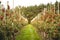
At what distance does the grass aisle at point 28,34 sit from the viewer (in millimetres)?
10461

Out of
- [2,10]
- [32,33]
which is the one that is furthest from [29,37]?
[2,10]

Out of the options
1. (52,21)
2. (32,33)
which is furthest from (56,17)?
(32,33)

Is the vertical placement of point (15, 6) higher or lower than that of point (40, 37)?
higher

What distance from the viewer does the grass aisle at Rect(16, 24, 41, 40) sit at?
34.3 feet

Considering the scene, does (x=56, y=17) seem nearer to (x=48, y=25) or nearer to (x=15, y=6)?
(x=48, y=25)

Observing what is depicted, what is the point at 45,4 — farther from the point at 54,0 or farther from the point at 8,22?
the point at 8,22

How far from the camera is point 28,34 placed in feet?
35.0

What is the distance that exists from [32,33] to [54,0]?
1012 mm

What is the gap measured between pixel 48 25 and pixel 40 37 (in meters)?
0.37

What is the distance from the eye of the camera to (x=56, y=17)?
10281mm

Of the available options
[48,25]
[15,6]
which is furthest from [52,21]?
[15,6]

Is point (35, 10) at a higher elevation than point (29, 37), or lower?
higher

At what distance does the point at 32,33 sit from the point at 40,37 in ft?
1.23

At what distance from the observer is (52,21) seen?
10258 mm
